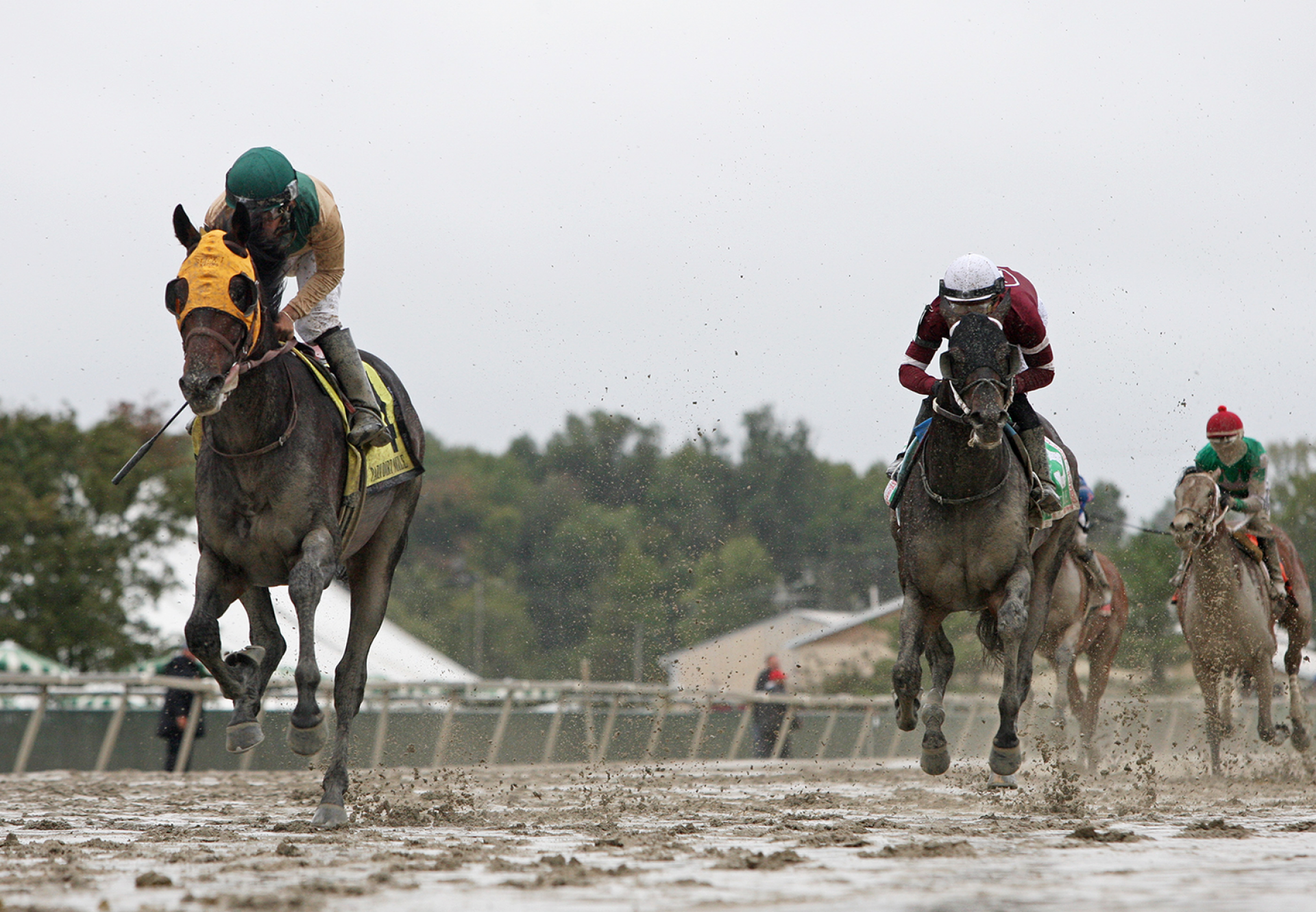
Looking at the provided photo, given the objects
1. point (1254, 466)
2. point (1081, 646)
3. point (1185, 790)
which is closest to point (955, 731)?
point (1081, 646)

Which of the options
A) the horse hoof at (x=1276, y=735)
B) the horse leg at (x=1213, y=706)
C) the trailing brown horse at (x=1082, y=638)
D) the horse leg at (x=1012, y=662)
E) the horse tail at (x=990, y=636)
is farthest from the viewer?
the trailing brown horse at (x=1082, y=638)

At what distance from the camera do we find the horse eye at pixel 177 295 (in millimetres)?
7289

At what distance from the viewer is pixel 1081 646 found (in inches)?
597

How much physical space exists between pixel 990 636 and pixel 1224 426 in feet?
15.7

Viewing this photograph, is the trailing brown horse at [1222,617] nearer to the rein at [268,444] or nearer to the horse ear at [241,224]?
the rein at [268,444]

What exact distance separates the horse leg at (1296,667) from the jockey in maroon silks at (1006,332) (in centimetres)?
528

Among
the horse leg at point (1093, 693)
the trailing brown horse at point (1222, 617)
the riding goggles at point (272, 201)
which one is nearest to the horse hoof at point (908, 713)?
the riding goggles at point (272, 201)

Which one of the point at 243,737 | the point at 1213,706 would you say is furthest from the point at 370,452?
the point at 1213,706

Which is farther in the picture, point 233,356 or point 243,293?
point 243,293

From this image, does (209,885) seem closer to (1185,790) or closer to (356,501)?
(356,501)

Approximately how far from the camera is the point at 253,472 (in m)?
7.71

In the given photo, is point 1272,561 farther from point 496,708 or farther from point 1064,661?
point 496,708

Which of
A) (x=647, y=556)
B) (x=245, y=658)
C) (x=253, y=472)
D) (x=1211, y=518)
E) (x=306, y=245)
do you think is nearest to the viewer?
(x=253, y=472)

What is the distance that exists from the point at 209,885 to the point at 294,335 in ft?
12.2
